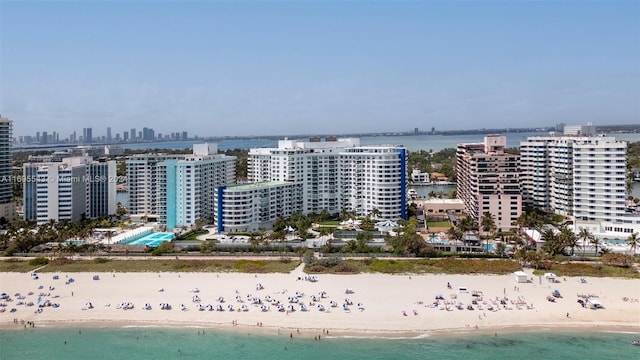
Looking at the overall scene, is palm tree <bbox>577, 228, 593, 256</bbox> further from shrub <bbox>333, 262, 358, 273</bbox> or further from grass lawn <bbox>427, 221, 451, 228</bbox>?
shrub <bbox>333, 262, 358, 273</bbox>

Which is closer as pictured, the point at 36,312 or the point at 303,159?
the point at 36,312

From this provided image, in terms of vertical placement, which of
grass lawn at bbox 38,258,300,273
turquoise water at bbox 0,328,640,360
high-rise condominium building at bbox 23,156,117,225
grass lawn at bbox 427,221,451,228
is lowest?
turquoise water at bbox 0,328,640,360

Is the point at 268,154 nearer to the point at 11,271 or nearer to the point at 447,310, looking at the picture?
the point at 11,271

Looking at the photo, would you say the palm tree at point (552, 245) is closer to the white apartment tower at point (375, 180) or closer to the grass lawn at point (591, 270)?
the grass lawn at point (591, 270)

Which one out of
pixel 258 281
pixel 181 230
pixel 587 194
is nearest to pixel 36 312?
pixel 258 281

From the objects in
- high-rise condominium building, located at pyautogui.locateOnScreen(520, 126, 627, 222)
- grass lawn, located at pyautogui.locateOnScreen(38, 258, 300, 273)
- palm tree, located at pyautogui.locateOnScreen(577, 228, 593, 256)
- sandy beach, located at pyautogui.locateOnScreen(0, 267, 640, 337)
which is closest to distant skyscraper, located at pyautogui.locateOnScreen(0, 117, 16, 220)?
grass lawn, located at pyautogui.locateOnScreen(38, 258, 300, 273)

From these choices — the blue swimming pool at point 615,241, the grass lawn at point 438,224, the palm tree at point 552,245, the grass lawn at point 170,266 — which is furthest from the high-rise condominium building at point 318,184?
the blue swimming pool at point 615,241
